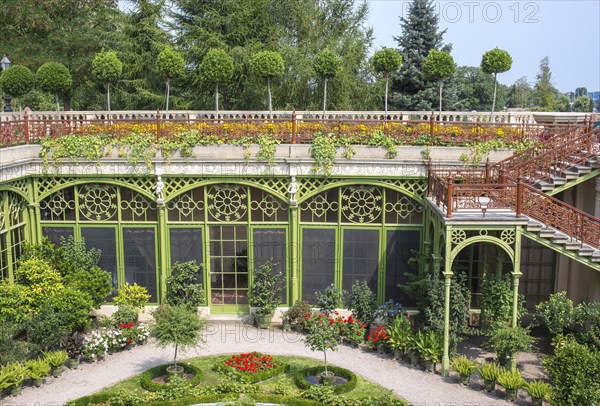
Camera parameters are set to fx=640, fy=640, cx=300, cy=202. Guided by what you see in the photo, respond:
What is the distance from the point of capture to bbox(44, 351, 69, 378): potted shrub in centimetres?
1387

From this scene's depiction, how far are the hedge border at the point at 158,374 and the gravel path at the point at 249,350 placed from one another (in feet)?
1.91

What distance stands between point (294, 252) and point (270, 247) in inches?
26.4

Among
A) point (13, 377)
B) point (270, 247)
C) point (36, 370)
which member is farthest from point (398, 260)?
point (13, 377)

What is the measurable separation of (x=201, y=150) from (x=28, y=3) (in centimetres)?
1913

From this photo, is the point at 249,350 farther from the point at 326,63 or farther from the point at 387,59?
the point at 387,59

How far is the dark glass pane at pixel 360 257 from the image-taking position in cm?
1695

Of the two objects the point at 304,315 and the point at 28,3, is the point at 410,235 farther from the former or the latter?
the point at 28,3

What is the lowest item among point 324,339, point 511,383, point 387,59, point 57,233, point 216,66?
point 511,383

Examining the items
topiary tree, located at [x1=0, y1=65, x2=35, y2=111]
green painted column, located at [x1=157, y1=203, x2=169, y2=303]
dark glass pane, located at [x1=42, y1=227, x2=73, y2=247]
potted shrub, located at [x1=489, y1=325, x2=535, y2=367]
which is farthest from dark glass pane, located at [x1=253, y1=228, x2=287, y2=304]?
topiary tree, located at [x1=0, y1=65, x2=35, y2=111]

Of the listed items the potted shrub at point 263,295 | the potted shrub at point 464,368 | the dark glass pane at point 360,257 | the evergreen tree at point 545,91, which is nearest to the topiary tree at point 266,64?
the dark glass pane at point 360,257

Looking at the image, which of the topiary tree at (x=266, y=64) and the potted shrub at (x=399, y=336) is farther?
the topiary tree at (x=266, y=64)

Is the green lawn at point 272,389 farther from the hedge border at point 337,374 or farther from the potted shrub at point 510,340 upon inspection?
the potted shrub at point 510,340

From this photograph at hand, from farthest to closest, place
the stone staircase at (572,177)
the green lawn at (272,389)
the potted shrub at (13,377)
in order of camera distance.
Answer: the stone staircase at (572,177) → the potted shrub at (13,377) → the green lawn at (272,389)

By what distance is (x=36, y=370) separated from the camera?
13430mm
